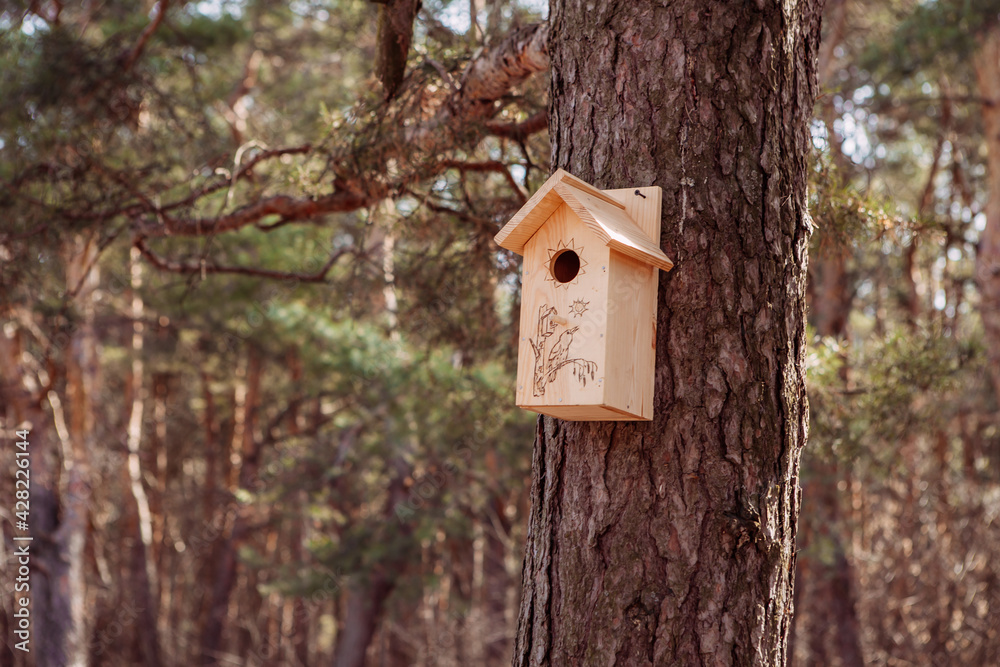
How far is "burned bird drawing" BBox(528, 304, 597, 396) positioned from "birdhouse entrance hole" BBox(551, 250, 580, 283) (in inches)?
3.8

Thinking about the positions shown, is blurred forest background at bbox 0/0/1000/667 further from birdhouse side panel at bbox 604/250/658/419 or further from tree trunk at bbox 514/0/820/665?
birdhouse side panel at bbox 604/250/658/419

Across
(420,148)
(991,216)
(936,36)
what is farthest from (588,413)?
(991,216)

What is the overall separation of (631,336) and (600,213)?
0.94 ft

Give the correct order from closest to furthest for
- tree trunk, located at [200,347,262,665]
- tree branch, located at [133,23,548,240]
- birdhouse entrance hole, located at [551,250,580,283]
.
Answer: birdhouse entrance hole, located at [551,250,580,283] < tree branch, located at [133,23,548,240] < tree trunk, located at [200,347,262,665]

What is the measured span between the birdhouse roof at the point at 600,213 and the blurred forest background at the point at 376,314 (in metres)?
1.27

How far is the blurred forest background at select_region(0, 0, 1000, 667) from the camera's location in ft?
13.1

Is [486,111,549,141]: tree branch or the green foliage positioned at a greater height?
the green foliage

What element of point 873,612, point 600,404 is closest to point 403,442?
point 873,612

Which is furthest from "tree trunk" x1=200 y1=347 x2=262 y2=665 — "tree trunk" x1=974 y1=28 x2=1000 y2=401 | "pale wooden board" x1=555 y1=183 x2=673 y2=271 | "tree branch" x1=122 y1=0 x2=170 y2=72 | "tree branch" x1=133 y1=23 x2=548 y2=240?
"pale wooden board" x1=555 y1=183 x2=673 y2=271

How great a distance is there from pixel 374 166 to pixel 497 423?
215cm

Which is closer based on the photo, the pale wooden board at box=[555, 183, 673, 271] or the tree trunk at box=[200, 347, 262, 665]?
the pale wooden board at box=[555, 183, 673, 271]

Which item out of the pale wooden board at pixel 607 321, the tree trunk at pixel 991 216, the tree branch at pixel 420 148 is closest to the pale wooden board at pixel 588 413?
the pale wooden board at pixel 607 321

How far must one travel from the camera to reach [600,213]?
6.32 feet

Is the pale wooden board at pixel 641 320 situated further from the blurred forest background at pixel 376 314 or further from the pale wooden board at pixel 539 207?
the blurred forest background at pixel 376 314
